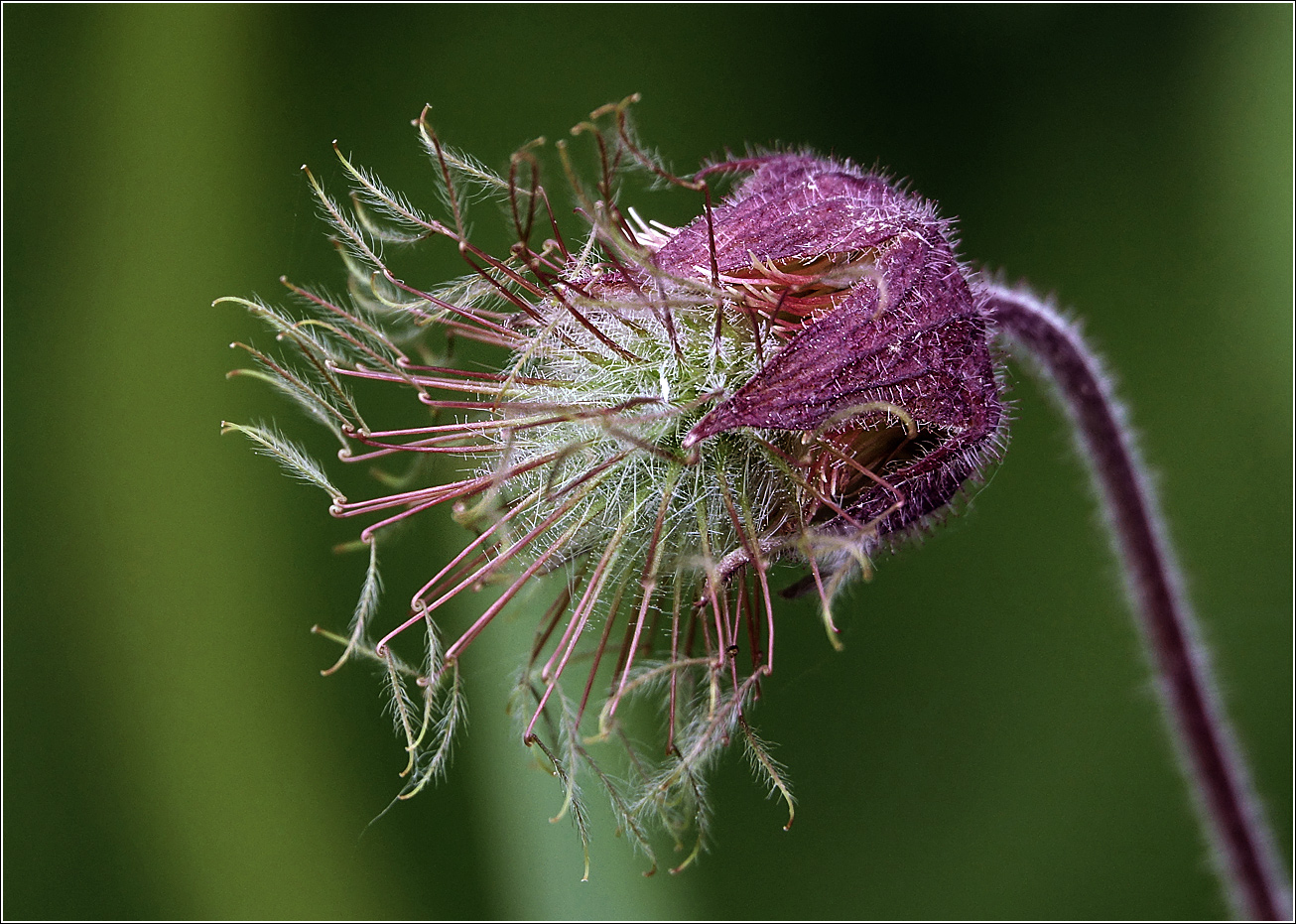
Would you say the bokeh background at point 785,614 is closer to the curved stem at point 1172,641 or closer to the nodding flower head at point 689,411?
the curved stem at point 1172,641

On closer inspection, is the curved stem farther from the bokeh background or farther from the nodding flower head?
the bokeh background

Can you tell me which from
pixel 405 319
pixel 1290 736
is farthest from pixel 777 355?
pixel 1290 736

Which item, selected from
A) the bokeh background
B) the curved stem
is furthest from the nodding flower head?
the bokeh background

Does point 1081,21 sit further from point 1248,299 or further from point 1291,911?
point 1291,911

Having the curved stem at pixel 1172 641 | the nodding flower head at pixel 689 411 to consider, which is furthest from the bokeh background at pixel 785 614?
the nodding flower head at pixel 689 411

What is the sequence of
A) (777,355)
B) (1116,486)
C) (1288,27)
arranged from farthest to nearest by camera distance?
(1288,27), (1116,486), (777,355)

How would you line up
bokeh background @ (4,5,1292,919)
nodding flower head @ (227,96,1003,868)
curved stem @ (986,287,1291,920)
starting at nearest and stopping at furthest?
1. nodding flower head @ (227,96,1003,868)
2. curved stem @ (986,287,1291,920)
3. bokeh background @ (4,5,1292,919)
